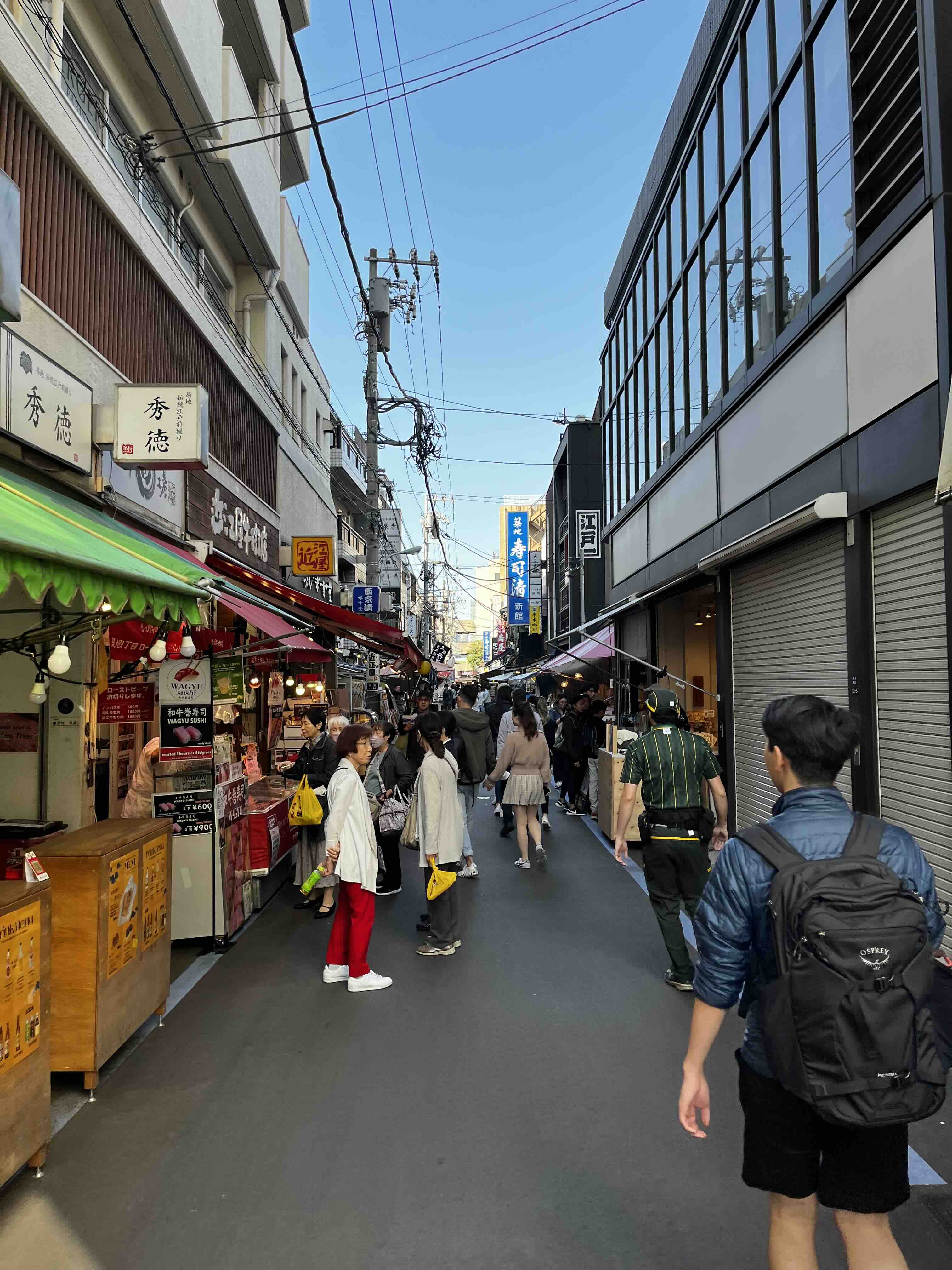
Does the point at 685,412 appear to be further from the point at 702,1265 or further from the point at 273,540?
the point at 702,1265

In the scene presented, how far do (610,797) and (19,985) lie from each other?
8046 millimetres

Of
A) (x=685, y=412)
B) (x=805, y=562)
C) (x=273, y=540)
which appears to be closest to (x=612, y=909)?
(x=805, y=562)

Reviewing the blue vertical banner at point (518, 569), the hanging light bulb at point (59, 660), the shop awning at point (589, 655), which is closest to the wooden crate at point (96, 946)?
the hanging light bulb at point (59, 660)

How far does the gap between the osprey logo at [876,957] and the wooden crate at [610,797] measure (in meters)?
7.15

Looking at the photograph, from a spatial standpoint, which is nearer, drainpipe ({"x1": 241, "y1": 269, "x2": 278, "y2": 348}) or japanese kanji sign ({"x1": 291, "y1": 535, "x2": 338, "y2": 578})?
drainpipe ({"x1": 241, "y1": 269, "x2": 278, "y2": 348})

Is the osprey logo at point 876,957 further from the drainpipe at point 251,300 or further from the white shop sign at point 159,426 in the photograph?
the drainpipe at point 251,300

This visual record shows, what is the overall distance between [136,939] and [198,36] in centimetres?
1074

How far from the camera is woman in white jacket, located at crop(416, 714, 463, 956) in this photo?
5.98 metres

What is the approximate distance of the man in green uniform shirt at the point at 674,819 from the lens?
5.23 meters

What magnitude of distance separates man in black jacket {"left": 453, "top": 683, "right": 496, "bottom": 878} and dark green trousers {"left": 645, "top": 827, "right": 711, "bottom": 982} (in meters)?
3.14

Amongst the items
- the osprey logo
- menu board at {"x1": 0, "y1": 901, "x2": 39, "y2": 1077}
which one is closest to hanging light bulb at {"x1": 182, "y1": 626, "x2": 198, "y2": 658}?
menu board at {"x1": 0, "y1": 901, "x2": 39, "y2": 1077}

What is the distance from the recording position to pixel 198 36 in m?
9.52

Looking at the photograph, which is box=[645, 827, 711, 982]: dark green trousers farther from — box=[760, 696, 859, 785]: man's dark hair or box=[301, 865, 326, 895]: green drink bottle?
box=[760, 696, 859, 785]: man's dark hair

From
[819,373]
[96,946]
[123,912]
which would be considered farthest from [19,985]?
[819,373]
